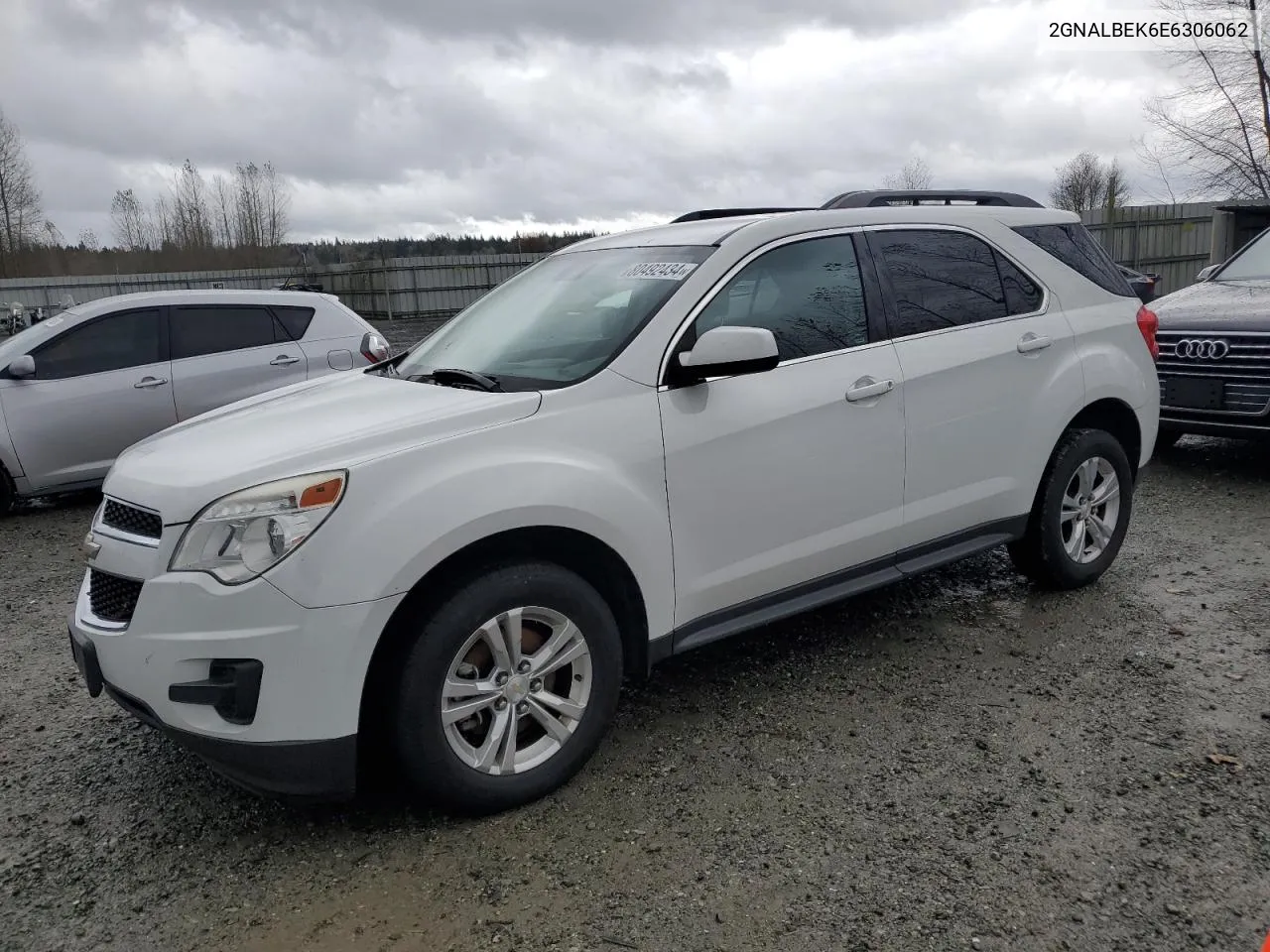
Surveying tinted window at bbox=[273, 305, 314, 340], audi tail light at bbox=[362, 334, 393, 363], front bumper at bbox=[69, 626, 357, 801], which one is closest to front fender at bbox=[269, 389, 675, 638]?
front bumper at bbox=[69, 626, 357, 801]

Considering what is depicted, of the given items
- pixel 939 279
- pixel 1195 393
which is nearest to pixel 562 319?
pixel 939 279

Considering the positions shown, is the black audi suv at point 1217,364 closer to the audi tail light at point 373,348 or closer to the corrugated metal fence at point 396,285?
the audi tail light at point 373,348

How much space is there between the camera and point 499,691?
2.95 metres

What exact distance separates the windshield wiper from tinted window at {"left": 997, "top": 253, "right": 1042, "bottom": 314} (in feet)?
7.81

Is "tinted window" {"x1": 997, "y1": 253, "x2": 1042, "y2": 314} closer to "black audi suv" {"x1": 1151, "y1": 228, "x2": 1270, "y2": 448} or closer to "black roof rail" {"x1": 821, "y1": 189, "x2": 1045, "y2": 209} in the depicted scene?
"black roof rail" {"x1": 821, "y1": 189, "x2": 1045, "y2": 209}

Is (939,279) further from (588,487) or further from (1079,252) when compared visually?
(588,487)

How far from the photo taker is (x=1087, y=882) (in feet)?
8.62

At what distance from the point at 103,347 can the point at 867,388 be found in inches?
254

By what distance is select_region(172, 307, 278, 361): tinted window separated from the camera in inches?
312

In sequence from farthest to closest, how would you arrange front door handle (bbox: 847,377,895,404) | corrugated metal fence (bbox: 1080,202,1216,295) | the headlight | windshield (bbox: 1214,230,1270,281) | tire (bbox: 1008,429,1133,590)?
1. corrugated metal fence (bbox: 1080,202,1216,295)
2. windshield (bbox: 1214,230,1270,281)
3. tire (bbox: 1008,429,1133,590)
4. front door handle (bbox: 847,377,895,404)
5. the headlight

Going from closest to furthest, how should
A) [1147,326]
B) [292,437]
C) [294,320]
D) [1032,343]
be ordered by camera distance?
1. [292,437]
2. [1032,343]
3. [1147,326]
4. [294,320]

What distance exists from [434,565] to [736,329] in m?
1.22

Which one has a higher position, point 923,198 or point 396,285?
point 396,285

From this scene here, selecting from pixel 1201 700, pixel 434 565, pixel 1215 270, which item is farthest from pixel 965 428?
pixel 1215 270
